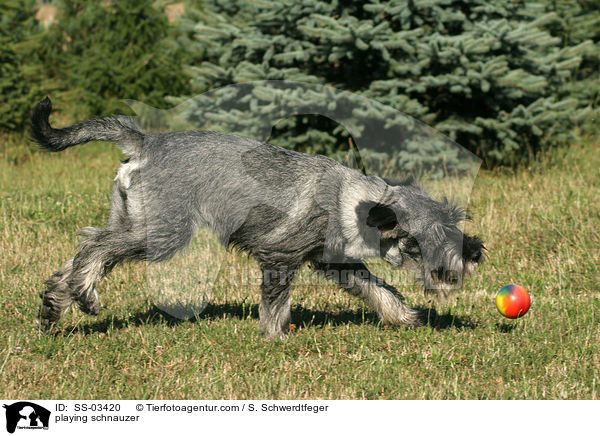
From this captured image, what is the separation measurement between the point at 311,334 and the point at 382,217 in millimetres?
1039

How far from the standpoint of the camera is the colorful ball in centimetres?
461

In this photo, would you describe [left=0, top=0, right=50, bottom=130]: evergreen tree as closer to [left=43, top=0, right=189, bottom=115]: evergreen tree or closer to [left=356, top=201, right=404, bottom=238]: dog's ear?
[left=43, top=0, right=189, bottom=115]: evergreen tree

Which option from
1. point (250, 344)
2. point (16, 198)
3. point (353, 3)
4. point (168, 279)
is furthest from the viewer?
point (353, 3)

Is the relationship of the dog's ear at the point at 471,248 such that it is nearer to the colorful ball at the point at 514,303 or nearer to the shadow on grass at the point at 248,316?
the colorful ball at the point at 514,303

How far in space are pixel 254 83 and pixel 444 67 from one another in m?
2.44

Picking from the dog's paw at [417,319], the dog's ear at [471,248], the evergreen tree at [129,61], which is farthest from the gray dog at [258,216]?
the evergreen tree at [129,61]

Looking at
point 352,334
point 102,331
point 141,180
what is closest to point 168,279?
point 102,331

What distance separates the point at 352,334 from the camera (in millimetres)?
4660

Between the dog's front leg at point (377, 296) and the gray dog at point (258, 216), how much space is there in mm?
113

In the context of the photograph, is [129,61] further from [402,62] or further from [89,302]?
[89,302]

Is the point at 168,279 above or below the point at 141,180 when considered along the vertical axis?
below

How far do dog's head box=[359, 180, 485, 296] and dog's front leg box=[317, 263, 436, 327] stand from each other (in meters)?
0.36

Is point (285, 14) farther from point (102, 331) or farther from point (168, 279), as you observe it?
point (102, 331)
